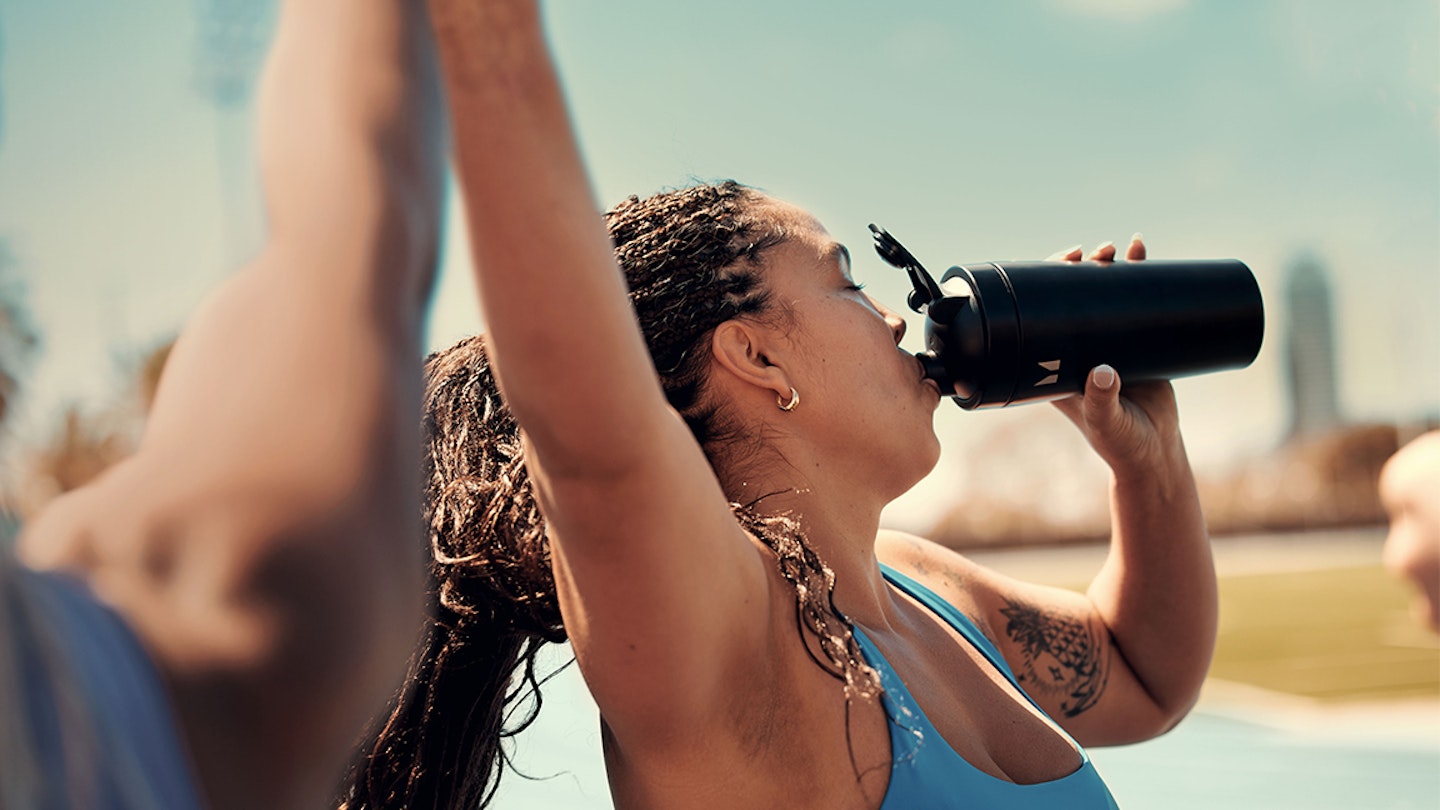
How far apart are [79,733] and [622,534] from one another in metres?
0.78

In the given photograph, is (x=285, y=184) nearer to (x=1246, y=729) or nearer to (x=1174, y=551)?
(x=1174, y=551)

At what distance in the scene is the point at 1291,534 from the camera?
31.1 meters

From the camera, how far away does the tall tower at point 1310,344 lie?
252ft

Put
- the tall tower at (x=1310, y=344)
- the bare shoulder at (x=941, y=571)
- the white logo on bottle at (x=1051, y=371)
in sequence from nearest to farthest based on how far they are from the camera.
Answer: the white logo on bottle at (x=1051, y=371), the bare shoulder at (x=941, y=571), the tall tower at (x=1310, y=344)

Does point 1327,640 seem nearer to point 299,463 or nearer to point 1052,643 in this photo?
point 1052,643

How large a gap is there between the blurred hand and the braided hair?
62 cm

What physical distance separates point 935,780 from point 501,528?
2.22 ft

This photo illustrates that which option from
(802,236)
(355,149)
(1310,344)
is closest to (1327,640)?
(802,236)

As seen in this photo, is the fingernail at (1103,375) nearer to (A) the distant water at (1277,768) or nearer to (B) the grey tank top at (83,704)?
(B) the grey tank top at (83,704)

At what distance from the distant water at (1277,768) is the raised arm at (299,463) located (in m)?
4.91

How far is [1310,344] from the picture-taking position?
82.7m

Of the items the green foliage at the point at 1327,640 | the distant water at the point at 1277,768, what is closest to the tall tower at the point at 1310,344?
the green foliage at the point at 1327,640

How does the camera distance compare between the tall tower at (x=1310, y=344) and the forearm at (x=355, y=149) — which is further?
the tall tower at (x=1310, y=344)

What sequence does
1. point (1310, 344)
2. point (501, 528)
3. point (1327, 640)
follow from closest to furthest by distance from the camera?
1. point (501, 528)
2. point (1327, 640)
3. point (1310, 344)
